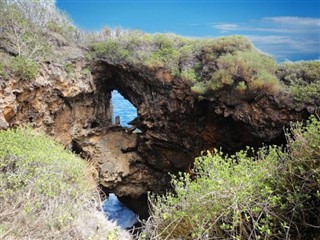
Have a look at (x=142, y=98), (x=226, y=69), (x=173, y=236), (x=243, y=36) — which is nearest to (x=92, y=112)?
(x=142, y=98)

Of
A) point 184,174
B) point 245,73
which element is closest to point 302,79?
point 245,73

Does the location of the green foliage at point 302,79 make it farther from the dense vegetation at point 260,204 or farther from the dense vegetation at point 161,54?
the dense vegetation at point 260,204

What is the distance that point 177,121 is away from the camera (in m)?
11.4

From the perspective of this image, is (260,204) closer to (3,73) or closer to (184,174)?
(184,174)

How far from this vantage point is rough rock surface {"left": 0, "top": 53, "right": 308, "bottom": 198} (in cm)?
977

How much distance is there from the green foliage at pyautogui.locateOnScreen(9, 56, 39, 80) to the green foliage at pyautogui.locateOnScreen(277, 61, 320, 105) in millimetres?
7473

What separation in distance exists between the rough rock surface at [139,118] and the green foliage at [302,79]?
1.25 ft

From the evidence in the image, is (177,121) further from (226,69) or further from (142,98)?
(226,69)

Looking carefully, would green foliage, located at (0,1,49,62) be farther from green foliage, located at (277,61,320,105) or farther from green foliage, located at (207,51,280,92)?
green foliage, located at (277,61,320,105)

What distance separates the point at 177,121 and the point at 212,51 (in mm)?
2675

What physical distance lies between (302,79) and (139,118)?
5755 mm

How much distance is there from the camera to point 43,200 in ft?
16.4

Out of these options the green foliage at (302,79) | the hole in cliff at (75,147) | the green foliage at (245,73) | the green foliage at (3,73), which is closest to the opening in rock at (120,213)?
the hole in cliff at (75,147)

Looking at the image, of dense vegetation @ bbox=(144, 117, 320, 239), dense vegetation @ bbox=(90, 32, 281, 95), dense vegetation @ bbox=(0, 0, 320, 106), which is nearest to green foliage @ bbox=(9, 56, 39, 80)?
dense vegetation @ bbox=(0, 0, 320, 106)
